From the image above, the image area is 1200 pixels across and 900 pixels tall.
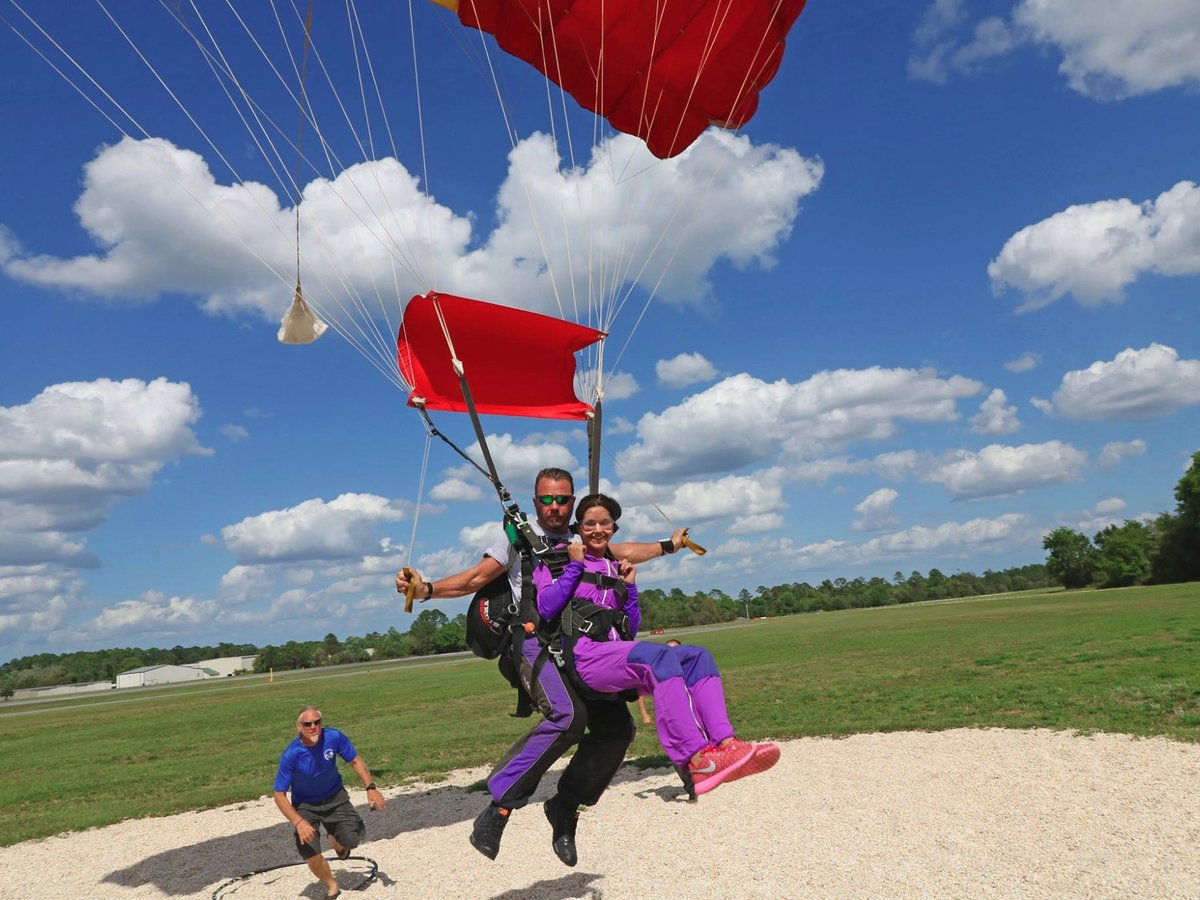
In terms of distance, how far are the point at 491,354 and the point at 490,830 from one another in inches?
133

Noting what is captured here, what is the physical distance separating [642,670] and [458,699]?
61.1 feet

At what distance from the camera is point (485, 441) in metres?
4.79

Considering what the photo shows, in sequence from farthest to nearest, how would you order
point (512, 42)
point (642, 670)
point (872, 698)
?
point (872, 698) < point (512, 42) < point (642, 670)

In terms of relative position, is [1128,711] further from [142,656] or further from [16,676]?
[142,656]

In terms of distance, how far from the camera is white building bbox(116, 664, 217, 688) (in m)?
88.7

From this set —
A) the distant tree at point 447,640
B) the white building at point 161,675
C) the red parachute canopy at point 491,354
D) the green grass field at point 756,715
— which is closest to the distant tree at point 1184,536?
the green grass field at point 756,715

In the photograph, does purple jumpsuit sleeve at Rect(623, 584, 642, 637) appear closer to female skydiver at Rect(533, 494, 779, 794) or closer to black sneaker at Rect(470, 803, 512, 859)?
female skydiver at Rect(533, 494, 779, 794)

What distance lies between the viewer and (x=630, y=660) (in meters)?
4.02

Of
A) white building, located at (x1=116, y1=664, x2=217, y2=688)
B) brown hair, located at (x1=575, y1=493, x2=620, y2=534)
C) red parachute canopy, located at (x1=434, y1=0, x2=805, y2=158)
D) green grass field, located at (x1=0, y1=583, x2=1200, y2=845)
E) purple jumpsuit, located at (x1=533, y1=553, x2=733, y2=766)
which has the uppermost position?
red parachute canopy, located at (x1=434, y1=0, x2=805, y2=158)

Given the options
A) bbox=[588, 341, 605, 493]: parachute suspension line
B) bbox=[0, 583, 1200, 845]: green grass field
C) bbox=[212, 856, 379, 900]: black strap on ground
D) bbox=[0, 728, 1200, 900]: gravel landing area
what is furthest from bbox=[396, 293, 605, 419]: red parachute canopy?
bbox=[0, 583, 1200, 845]: green grass field

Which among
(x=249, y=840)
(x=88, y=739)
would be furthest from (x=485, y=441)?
(x=88, y=739)

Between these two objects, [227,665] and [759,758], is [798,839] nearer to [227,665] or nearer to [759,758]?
[759,758]

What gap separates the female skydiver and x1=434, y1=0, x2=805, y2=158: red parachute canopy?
456cm

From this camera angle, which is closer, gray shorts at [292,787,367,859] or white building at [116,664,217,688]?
gray shorts at [292,787,367,859]
